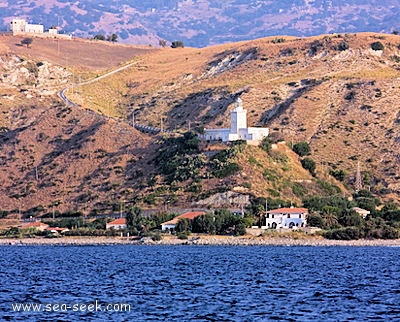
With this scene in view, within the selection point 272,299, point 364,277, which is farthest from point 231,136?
point 272,299

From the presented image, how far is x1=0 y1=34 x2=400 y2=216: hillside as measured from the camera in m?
125

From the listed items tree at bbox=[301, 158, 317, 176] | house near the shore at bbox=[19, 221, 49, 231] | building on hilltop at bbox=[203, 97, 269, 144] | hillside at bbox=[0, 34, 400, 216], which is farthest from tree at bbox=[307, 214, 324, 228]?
house near the shore at bbox=[19, 221, 49, 231]

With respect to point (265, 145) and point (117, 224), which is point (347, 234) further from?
point (265, 145)

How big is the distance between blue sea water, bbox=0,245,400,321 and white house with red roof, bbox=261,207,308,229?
567 inches

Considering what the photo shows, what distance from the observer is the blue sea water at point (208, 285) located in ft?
151

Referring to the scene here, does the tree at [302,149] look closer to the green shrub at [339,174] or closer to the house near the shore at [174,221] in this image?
the green shrub at [339,174]

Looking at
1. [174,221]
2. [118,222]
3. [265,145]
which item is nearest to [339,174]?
[265,145]

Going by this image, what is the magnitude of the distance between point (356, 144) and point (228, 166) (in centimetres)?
2427

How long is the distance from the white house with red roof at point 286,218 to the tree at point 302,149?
24771mm

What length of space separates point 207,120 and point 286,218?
5040 cm

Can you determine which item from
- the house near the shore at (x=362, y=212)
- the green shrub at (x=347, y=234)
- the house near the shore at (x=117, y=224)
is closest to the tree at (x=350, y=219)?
the house near the shore at (x=362, y=212)

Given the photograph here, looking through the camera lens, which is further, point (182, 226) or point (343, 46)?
point (343, 46)

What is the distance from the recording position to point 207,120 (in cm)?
15425

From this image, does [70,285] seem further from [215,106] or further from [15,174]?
[215,106]
